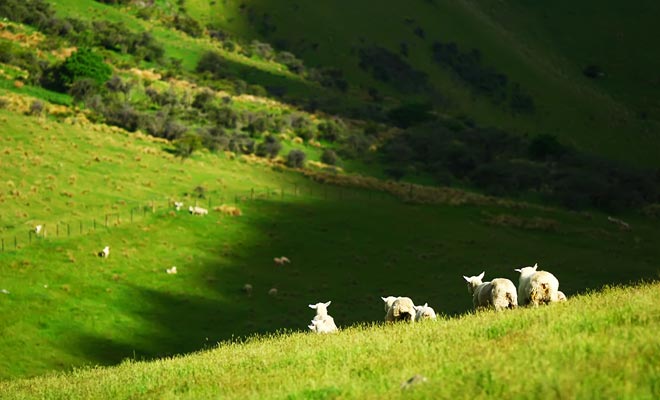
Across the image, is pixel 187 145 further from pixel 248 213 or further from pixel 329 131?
pixel 329 131

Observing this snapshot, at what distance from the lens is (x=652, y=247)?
83.2 meters

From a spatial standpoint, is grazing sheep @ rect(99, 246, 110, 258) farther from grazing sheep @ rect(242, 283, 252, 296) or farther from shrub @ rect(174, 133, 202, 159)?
shrub @ rect(174, 133, 202, 159)

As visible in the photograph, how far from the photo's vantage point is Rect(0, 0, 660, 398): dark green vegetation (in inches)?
1932

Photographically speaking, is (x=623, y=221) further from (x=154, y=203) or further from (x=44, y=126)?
(x=44, y=126)

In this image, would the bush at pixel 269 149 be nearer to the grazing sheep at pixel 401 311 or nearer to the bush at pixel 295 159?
the bush at pixel 295 159

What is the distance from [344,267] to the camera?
66188 mm

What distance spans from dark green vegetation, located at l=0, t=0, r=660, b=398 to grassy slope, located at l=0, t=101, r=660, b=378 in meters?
0.20

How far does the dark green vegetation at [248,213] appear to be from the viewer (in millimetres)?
49062

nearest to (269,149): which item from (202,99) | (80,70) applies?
(202,99)

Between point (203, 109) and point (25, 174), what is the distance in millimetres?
51907

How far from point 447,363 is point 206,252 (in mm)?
50718

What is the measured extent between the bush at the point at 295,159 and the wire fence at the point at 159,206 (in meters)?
10.4

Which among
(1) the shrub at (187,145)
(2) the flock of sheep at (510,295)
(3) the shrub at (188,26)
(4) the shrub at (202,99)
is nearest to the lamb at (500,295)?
(2) the flock of sheep at (510,295)

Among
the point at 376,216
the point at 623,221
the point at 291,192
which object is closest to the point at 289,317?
the point at 376,216
